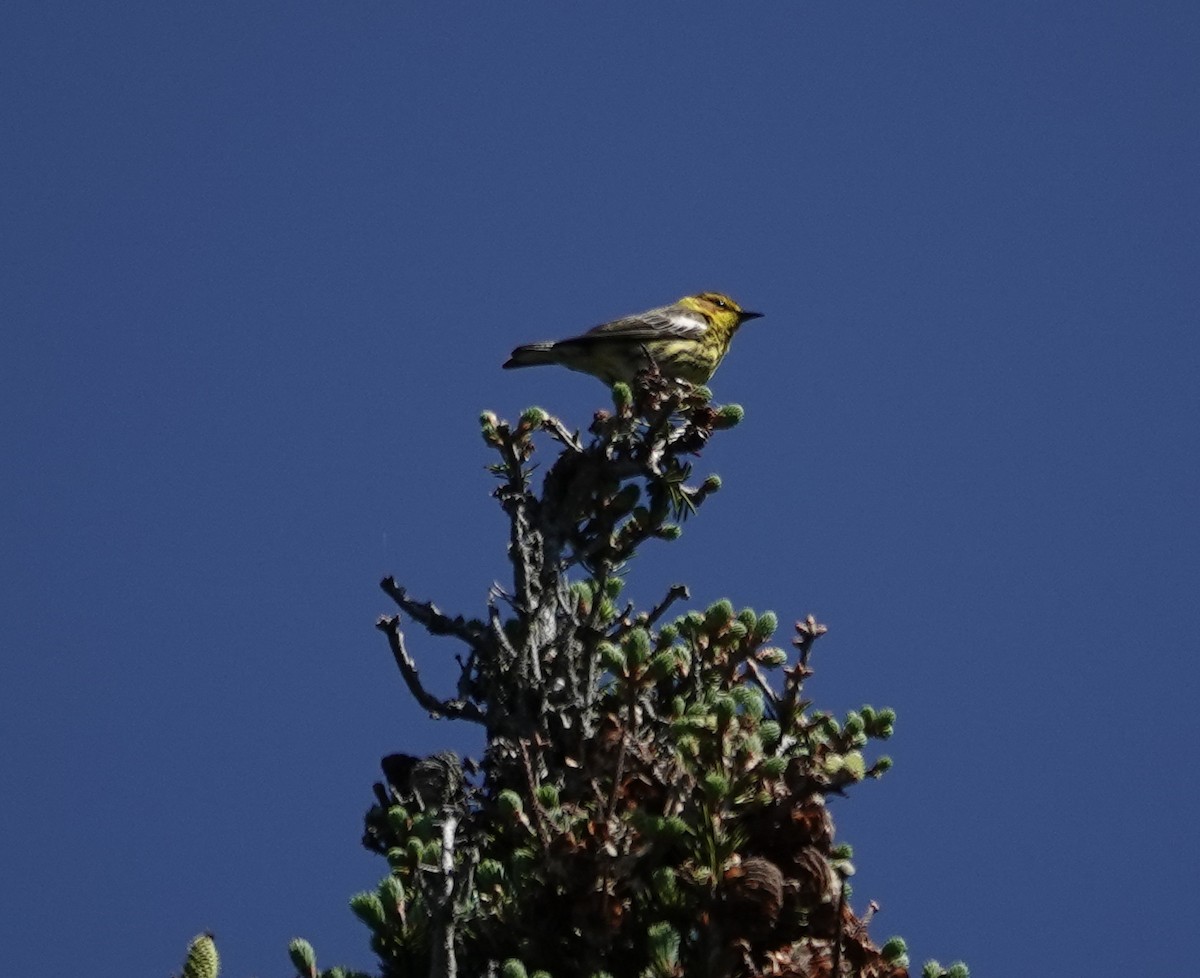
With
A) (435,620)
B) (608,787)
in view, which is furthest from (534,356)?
(608,787)

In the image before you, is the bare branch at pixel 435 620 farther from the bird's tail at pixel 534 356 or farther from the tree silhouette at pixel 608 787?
the bird's tail at pixel 534 356

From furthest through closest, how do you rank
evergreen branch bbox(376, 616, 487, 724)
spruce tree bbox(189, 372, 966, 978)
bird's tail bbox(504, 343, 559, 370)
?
bird's tail bbox(504, 343, 559, 370), evergreen branch bbox(376, 616, 487, 724), spruce tree bbox(189, 372, 966, 978)

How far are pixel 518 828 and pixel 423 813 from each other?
568mm

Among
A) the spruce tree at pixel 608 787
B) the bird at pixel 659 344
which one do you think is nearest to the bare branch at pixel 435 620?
the spruce tree at pixel 608 787

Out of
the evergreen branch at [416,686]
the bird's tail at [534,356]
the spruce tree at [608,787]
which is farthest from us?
the bird's tail at [534,356]

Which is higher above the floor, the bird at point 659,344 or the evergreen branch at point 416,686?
the bird at point 659,344

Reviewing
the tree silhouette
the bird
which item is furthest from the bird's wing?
the tree silhouette

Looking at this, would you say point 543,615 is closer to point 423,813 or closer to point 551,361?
point 423,813

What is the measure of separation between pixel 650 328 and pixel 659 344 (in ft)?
0.42

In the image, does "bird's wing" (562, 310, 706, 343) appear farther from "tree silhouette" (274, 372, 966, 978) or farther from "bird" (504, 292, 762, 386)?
"tree silhouette" (274, 372, 966, 978)

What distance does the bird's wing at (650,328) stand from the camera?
413 inches

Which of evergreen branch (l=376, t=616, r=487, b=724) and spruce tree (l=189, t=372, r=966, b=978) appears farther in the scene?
evergreen branch (l=376, t=616, r=487, b=724)

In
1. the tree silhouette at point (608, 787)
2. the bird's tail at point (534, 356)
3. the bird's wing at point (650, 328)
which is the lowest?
the tree silhouette at point (608, 787)

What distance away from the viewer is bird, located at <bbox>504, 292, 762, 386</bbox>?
1036cm
